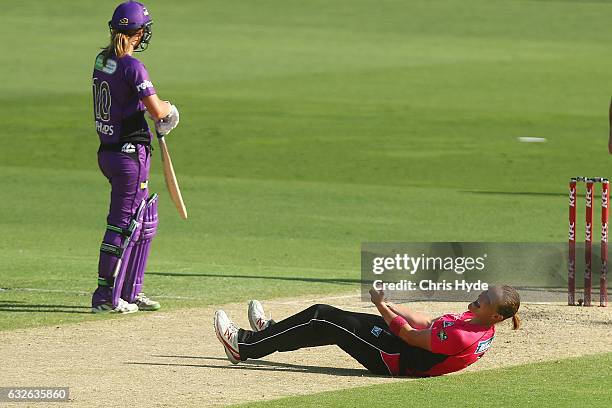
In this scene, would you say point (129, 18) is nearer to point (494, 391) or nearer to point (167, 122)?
point (167, 122)

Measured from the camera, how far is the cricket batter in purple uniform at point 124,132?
12.0m

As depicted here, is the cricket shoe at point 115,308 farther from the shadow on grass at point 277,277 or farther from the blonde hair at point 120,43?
the shadow on grass at point 277,277

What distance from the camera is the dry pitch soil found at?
9344 mm

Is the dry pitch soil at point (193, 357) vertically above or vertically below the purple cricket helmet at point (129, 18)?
below

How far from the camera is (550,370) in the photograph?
10.2 meters

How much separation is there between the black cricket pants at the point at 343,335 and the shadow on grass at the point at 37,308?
9.20ft

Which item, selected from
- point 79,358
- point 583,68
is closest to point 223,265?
point 79,358

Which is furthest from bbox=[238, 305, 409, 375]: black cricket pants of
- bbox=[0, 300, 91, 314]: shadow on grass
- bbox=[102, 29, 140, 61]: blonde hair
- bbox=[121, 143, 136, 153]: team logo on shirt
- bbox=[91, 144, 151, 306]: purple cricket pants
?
bbox=[102, 29, 140, 61]: blonde hair

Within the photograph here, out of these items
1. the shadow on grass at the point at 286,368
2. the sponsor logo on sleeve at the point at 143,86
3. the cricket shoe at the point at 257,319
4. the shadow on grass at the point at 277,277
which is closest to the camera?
the shadow on grass at the point at 286,368

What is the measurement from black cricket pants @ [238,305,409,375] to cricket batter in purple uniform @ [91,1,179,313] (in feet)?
7.94

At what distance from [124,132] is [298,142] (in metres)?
17.6
